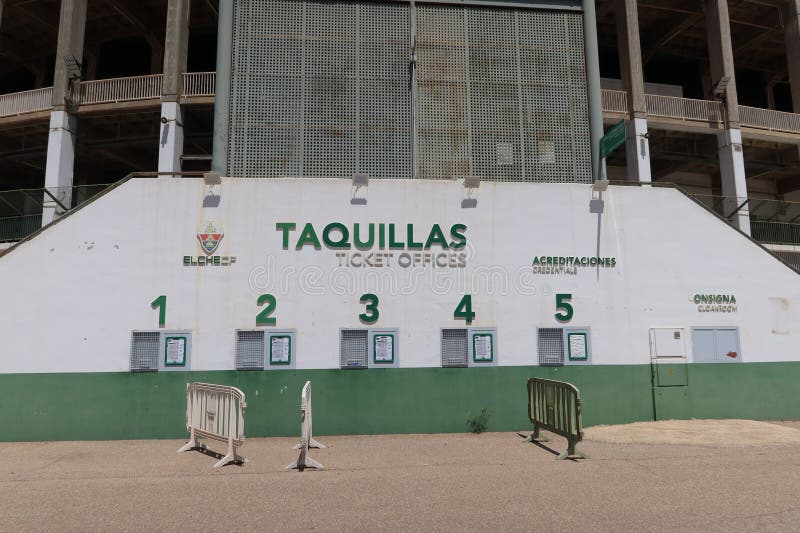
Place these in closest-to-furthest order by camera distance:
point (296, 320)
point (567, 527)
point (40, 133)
A: point (567, 527), point (296, 320), point (40, 133)

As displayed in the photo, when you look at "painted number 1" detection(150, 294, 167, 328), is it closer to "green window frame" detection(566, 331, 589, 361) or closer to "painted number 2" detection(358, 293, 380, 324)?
"painted number 2" detection(358, 293, 380, 324)

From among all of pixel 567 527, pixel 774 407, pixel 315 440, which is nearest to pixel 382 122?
pixel 315 440

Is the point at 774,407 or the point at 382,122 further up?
the point at 382,122

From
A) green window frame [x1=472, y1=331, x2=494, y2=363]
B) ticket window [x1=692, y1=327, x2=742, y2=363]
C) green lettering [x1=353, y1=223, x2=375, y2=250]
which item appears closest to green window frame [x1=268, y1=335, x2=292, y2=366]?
green lettering [x1=353, y1=223, x2=375, y2=250]

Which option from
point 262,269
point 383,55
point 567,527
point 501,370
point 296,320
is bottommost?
point 567,527

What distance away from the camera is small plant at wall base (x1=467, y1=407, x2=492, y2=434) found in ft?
35.0

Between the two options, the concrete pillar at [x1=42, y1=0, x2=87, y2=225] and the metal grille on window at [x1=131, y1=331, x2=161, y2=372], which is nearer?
the metal grille on window at [x1=131, y1=331, x2=161, y2=372]

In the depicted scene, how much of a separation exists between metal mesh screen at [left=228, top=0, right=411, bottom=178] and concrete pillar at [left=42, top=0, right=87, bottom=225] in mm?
13250

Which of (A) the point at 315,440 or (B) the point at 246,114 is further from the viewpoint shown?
(B) the point at 246,114

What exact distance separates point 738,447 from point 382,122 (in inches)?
382

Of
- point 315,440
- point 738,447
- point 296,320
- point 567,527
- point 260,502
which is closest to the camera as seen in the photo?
point 567,527

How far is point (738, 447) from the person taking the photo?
9.09 m

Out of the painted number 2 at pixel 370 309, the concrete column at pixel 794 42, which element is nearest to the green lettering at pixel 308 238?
the painted number 2 at pixel 370 309

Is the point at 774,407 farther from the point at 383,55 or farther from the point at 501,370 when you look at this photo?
the point at 383,55
